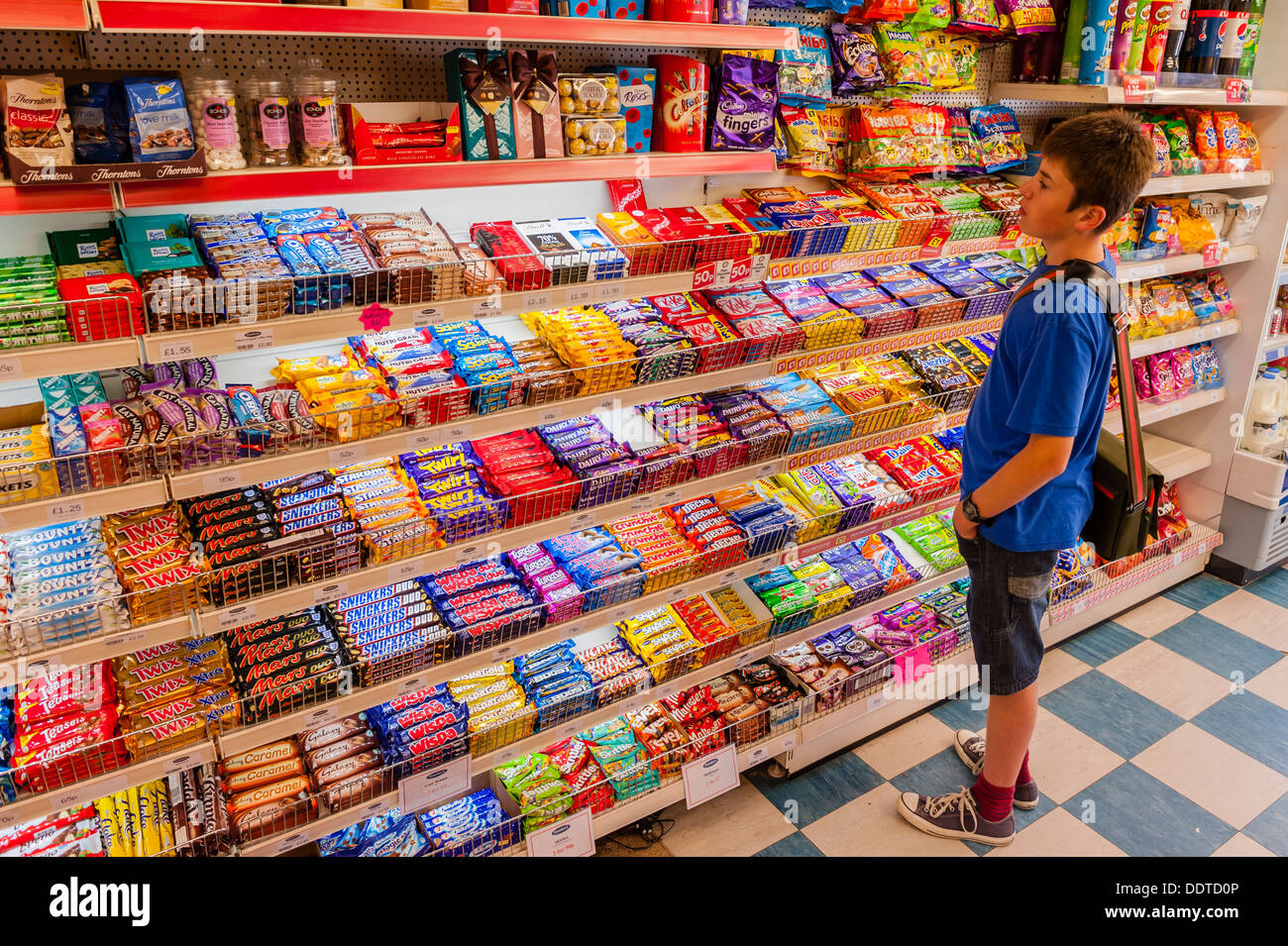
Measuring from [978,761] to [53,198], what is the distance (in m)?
3.02


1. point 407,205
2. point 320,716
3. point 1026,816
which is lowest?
point 1026,816

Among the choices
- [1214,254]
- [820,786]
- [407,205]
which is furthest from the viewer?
[1214,254]

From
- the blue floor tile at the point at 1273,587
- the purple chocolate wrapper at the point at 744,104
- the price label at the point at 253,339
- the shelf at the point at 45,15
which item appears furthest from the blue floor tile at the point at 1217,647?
the shelf at the point at 45,15

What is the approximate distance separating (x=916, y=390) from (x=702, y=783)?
1.51 meters

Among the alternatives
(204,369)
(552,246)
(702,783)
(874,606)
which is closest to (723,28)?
(552,246)

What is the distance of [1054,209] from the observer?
2.19 meters

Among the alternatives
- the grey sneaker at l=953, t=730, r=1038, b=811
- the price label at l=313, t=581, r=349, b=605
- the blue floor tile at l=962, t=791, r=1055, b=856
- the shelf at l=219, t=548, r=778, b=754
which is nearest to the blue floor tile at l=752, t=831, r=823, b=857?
the blue floor tile at l=962, t=791, r=1055, b=856

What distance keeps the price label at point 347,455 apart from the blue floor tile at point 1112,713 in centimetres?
271

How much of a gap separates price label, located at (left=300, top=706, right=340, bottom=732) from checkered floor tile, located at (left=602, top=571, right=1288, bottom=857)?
1.17m

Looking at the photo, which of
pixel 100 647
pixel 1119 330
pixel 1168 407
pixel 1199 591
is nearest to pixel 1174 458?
pixel 1168 407

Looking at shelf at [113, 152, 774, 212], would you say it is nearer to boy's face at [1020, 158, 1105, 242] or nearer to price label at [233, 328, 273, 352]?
A: price label at [233, 328, 273, 352]

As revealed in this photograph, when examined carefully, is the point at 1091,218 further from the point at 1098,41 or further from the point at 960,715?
the point at 960,715

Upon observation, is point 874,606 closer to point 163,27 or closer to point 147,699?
point 147,699

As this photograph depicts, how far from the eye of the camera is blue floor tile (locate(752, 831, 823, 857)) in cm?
271
